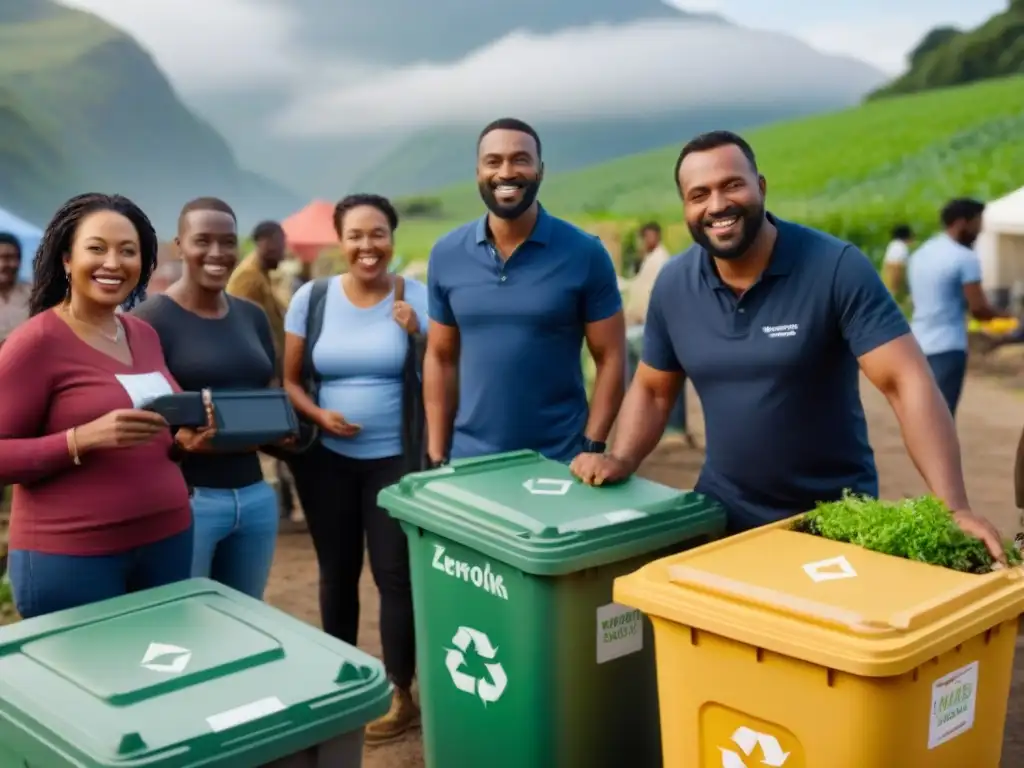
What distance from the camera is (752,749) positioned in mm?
2188

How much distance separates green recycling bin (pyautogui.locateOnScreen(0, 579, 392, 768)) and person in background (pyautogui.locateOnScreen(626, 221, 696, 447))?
19.5ft

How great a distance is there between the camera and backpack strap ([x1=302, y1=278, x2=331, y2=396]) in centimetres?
380

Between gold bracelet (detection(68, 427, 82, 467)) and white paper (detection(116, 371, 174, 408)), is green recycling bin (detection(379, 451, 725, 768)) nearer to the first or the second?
white paper (detection(116, 371, 174, 408))

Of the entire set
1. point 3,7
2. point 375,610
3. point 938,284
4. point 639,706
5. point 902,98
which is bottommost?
point 375,610

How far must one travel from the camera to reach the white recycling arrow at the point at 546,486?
114 inches

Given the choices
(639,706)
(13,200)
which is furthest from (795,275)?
(13,200)

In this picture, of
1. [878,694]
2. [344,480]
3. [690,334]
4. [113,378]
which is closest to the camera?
[878,694]

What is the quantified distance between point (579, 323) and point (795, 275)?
3.25 ft

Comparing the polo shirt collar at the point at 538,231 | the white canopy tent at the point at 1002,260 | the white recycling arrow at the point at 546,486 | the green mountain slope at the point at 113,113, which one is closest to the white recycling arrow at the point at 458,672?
the white recycling arrow at the point at 546,486

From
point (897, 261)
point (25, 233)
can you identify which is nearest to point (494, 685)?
point (25, 233)

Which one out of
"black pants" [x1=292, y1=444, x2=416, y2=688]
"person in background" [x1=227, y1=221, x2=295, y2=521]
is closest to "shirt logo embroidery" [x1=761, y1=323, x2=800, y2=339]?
"black pants" [x1=292, y1=444, x2=416, y2=688]

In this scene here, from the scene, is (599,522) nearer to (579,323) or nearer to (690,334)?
(690,334)

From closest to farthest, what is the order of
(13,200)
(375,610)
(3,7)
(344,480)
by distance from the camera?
1. (344,480)
2. (375,610)
3. (13,200)
4. (3,7)

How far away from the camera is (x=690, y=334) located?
2814 mm
